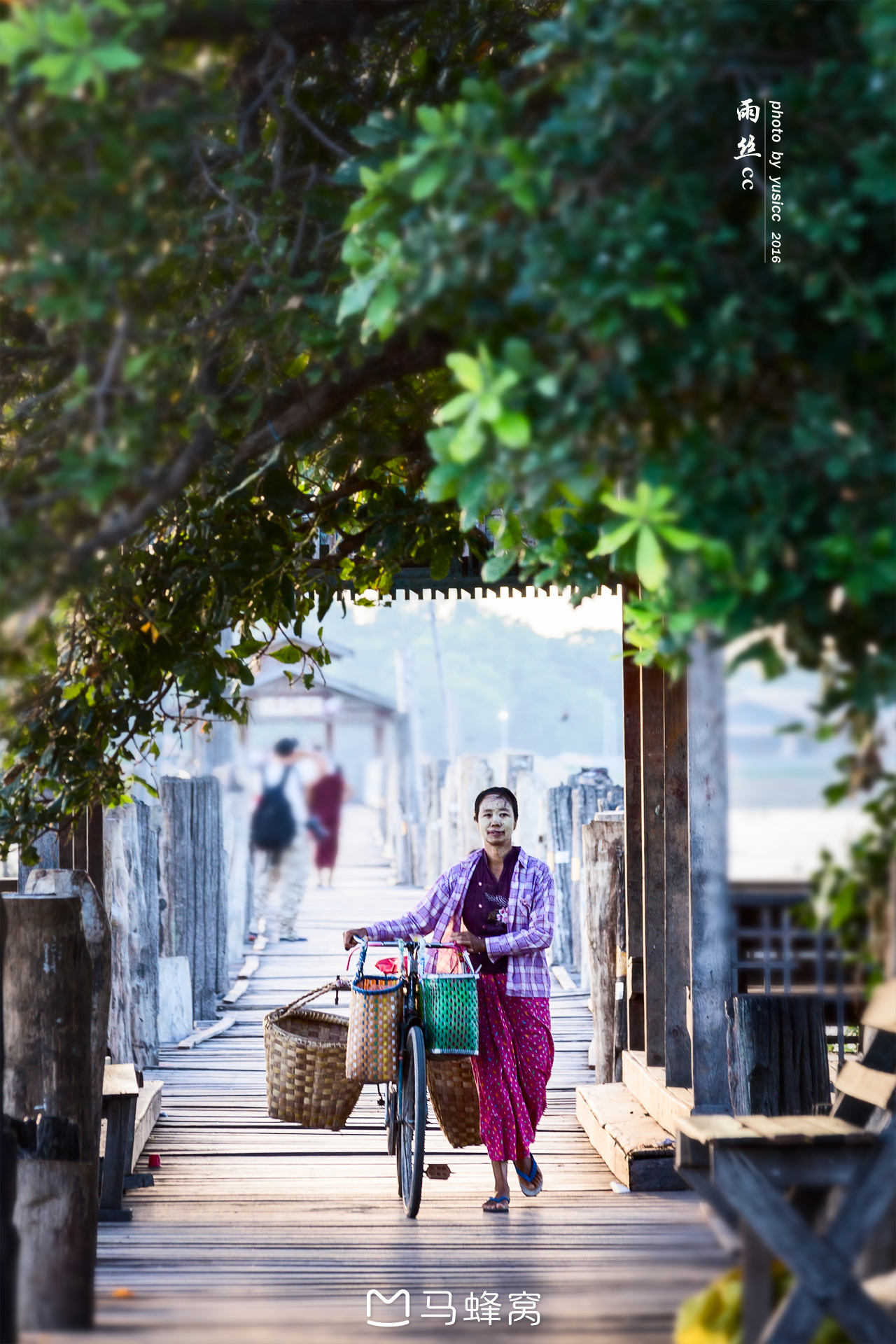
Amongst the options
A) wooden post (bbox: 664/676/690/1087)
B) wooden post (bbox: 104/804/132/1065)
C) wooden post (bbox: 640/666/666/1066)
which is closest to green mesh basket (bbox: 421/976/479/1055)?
wooden post (bbox: 664/676/690/1087)

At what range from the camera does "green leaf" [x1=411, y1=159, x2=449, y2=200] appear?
227cm

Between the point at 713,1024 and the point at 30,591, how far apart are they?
3468 mm

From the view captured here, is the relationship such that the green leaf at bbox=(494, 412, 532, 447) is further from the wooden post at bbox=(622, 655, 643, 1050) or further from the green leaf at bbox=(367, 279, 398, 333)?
the wooden post at bbox=(622, 655, 643, 1050)

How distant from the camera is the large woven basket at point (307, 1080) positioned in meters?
5.39

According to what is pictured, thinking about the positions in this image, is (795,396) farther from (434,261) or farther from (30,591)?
(30,591)

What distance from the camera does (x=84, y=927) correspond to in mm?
4777

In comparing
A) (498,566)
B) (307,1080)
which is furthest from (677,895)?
(498,566)

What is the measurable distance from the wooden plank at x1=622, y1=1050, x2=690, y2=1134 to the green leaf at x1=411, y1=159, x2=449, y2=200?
377 cm

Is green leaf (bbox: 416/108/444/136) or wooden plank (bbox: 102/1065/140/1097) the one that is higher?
green leaf (bbox: 416/108/444/136)

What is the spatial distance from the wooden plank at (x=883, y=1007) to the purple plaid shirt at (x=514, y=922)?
2.40 meters

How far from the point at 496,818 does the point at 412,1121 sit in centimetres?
115

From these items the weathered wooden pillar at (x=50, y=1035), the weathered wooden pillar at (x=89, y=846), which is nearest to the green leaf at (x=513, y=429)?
the weathered wooden pillar at (x=50, y=1035)

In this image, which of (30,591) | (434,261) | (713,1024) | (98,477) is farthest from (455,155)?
(713,1024)

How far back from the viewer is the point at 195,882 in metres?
10.3
